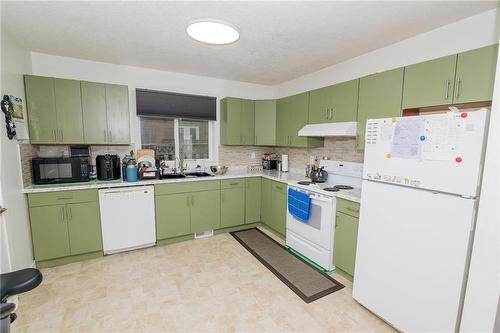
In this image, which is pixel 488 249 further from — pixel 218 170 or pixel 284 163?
pixel 218 170

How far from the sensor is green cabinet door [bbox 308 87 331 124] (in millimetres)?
2859

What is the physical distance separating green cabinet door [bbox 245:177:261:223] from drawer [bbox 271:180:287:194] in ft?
1.14

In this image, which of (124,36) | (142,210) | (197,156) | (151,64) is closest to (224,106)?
(197,156)

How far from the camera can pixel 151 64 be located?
3.17 m

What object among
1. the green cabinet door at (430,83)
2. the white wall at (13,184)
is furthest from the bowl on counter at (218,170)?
the green cabinet door at (430,83)

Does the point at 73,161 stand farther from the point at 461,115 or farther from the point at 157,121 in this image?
the point at 461,115

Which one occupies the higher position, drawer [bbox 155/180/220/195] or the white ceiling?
the white ceiling

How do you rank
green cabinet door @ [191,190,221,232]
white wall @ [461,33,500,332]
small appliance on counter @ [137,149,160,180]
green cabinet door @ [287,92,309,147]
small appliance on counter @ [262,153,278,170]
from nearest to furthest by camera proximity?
white wall @ [461,33,500,332] < small appliance on counter @ [137,149,160,180] < green cabinet door @ [287,92,309,147] < green cabinet door @ [191,190,221,232] < small appliance on counter @ [262,153,278,170]

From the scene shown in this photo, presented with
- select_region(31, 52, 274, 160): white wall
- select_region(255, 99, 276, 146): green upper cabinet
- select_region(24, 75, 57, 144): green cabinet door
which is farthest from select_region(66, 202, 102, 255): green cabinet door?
select_region(255, 99, 276, 146): green upper cabinet

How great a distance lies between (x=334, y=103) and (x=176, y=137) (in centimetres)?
246

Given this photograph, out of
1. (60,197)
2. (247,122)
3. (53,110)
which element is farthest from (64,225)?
(247,122)

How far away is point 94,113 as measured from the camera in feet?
9.41

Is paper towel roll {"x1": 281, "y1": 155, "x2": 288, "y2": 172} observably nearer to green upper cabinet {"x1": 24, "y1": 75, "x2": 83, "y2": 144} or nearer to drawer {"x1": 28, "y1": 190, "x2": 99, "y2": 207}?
drawer {"x1": 28, "y1": 190, "x2": 99, "y2": 207}

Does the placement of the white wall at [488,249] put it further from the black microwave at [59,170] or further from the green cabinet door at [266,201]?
the black microwave at [59,170]
